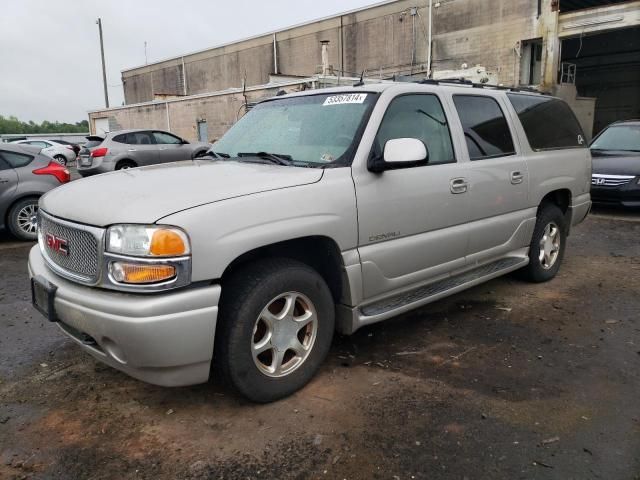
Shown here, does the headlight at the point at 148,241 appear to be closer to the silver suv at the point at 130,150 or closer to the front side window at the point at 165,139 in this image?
the silver suv at the point at 130,150

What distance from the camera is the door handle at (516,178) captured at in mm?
4324

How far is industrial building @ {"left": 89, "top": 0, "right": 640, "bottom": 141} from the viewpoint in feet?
69.6

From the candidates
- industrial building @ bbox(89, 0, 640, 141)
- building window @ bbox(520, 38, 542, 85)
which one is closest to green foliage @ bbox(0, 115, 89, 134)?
industrial building @ bbox(89, 0, 640, 141)

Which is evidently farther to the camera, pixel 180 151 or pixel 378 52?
pixel 378 52

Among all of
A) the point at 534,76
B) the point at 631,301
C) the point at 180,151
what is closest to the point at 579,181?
the point at 631,301

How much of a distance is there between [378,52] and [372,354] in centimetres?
2932

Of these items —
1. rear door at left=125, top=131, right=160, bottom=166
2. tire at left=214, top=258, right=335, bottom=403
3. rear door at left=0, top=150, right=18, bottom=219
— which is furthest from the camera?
rear door at left=125, top=131, right=160, bottom=166

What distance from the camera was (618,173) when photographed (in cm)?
855

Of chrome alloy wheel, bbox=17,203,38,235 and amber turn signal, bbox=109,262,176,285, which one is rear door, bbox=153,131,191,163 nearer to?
chrome alloy wheel, bbox=17,203,38,235

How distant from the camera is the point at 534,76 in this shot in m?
23.9

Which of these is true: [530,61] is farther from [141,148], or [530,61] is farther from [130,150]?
[130,150]

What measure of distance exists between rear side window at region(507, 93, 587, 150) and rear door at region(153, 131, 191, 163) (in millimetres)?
11216

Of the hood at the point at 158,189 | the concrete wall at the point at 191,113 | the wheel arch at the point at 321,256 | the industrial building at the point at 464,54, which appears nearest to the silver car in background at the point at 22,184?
the hood at the point at 158,189

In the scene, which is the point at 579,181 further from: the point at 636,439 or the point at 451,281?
the point at 636,439
